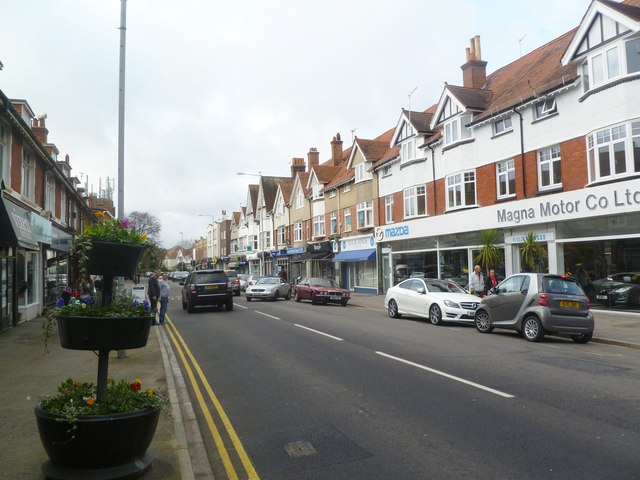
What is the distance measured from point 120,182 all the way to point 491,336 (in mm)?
11300

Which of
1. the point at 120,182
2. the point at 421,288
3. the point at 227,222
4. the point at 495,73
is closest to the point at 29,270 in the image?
the point at 120,182

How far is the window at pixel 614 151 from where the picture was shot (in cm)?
1589

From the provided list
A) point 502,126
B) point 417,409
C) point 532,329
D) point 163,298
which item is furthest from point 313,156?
point 417,409

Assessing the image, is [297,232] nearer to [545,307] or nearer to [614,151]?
[614,151]

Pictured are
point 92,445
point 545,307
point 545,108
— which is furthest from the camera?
point 545,108

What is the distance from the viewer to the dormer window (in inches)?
1308

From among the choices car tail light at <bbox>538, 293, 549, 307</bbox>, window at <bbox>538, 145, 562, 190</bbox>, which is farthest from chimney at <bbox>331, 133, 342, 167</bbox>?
car tail light at <bbox>538, 293, 549, 307</bbox>

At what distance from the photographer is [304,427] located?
5695mm

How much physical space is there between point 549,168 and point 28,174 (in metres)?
19.3

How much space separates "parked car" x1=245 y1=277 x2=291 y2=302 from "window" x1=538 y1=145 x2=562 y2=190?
594 inches

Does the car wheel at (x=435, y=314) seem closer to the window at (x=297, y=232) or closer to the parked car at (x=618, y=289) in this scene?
the parked car at (x=618, y=289)

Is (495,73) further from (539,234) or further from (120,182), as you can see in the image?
(120,182)

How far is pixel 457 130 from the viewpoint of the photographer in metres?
24.1

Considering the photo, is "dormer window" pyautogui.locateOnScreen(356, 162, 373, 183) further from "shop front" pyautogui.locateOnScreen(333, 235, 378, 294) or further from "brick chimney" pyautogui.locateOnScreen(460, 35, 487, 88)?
"brick chimney" pyautogui.locateOnScreen(460, 35, 487, 88)
